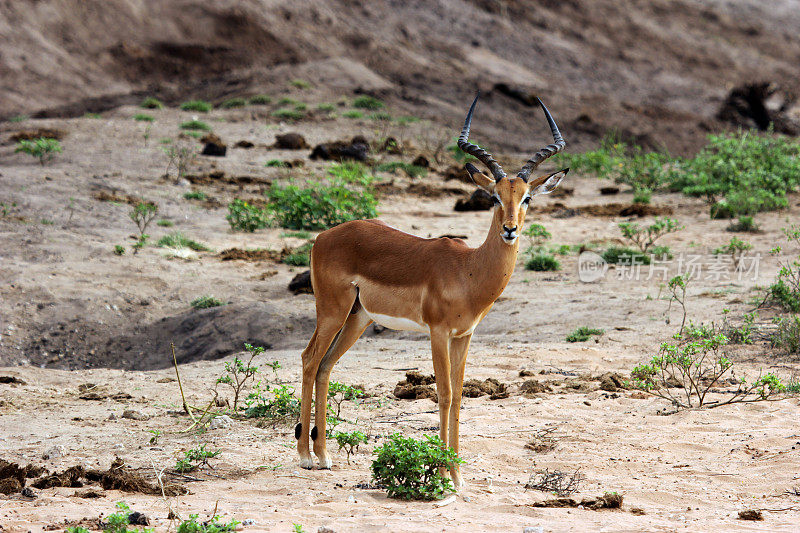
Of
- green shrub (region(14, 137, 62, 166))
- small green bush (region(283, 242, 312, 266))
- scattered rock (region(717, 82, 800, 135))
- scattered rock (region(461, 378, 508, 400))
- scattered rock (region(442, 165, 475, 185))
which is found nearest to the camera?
scattered rock (region(461, 378, 508, 400))

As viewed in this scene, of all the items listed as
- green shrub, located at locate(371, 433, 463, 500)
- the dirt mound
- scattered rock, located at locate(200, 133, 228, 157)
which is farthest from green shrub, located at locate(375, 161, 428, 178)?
green shrub, located at locate(371, 433, 463, 500)

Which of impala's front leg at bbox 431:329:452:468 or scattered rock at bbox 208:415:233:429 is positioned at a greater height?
impala's front leg at bbox 431:329:452:468

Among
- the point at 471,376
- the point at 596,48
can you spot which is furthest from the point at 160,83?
the point at 471,376

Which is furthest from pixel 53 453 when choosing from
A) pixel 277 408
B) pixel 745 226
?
pixel 745 226

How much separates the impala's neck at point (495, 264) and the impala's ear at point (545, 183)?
1.02 ft

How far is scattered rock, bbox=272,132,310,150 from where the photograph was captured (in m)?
20.1

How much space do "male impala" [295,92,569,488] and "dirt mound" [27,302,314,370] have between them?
3510 millimetres

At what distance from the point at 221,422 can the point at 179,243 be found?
21.5ft

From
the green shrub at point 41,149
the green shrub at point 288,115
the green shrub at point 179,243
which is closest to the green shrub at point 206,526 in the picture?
the green shrub at point 179,243

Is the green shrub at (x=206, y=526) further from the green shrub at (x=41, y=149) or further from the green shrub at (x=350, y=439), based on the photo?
the green shrub at (x=41, y=149)

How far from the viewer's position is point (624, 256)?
39.7 ft

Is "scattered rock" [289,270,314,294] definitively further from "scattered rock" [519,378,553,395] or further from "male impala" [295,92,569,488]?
"male impala" [295,92,569,488]

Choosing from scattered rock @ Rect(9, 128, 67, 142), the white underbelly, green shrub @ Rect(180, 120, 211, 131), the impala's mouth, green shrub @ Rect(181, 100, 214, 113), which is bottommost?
the white underbelly

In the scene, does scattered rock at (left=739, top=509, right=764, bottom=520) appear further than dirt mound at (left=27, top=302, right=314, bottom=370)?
No
